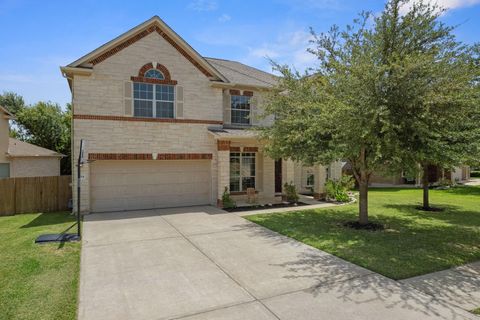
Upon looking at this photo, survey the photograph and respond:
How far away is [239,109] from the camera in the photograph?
17172mm

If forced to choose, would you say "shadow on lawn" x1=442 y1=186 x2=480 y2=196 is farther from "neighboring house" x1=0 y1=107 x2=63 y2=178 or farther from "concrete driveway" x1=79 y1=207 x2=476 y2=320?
"neighboring house" x1=0 y1=107 x2=63 y2=178

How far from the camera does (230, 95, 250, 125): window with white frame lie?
17016 mm

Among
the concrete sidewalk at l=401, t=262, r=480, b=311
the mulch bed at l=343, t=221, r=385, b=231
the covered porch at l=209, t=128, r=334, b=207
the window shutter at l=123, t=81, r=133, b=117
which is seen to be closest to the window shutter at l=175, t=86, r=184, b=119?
the covered porch at l=209, t=128, r=334, b=207

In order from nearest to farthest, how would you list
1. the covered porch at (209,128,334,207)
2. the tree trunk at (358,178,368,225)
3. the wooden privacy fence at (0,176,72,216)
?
the tree trunk at (358,178,368,225), the wooden privacy fence at (0,176,72,216), the covered porch at (209,128,334,207)

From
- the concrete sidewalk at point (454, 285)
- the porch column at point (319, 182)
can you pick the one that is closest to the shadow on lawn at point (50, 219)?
the concrete sidewalk at point (454, 285)

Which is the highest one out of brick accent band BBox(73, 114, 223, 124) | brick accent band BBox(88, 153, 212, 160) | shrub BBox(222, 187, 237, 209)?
brick accent band BBox(73, 114, 223, 124)

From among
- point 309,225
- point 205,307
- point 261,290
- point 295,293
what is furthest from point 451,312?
point 309,225

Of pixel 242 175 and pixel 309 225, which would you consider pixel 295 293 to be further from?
pixel 242 175

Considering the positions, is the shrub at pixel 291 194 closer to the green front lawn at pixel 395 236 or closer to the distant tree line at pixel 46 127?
the green front lawn at pixel 395 236

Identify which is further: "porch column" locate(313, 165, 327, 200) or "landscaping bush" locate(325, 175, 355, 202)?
"porch column" locate(313, 165, 327, 200)

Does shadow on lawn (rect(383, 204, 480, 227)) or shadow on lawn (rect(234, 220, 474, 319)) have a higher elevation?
shadow on lawn (rect(383, 204, 480, 227))

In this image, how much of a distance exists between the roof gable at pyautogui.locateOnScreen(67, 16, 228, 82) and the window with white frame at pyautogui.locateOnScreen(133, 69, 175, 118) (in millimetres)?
1636

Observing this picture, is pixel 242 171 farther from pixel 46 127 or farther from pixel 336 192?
pixel 46 127

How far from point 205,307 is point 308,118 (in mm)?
6867
